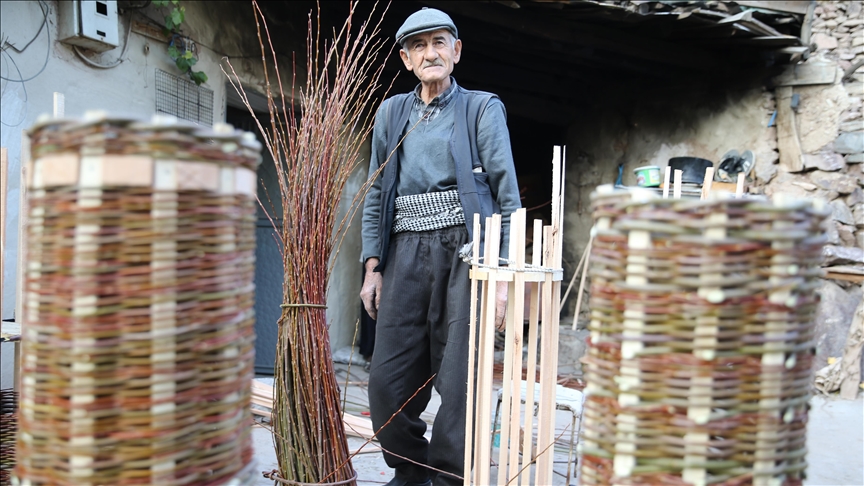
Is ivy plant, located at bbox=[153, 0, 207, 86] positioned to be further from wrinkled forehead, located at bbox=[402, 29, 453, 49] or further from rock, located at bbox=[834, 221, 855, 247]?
rock, located at bbox=[834, 221, 855, 247]

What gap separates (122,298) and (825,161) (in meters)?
5.51

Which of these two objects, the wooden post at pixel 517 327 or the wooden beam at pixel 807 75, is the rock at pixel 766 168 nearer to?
the wooden beam at pixel 807 75

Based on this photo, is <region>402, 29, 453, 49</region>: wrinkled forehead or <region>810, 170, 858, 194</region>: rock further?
<region>810, 170, 858, 194</region>: rock

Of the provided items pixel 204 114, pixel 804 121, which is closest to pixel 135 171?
pixel 204 114

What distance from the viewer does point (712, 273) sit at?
1.13m

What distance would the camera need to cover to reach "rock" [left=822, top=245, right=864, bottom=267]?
519 centimetres

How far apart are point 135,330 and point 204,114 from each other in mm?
3609

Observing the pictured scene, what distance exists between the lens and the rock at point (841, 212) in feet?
17.4

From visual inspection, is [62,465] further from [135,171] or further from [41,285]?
[135,171]

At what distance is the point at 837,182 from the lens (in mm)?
5305

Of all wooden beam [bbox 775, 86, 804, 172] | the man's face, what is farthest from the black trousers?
wooden beam [bbox 775, 86, 804, 172]

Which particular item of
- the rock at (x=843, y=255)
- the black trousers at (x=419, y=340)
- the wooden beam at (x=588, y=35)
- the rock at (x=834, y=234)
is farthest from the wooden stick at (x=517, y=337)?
the rock at (x=834, y=234)

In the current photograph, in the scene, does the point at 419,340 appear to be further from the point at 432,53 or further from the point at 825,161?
the point at 825,161

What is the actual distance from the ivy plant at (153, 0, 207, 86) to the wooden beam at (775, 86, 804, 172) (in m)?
4.32
